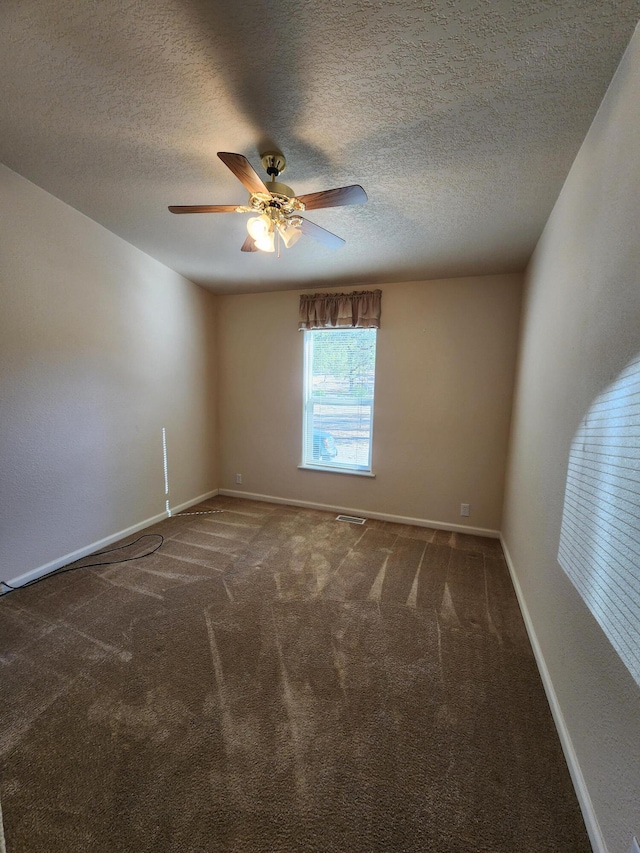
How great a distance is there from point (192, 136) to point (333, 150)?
703 millimetres

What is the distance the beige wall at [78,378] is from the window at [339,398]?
1.42m

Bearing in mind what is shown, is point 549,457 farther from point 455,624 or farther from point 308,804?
point 308,804

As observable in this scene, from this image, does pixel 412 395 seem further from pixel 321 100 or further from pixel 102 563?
pixel 102 563

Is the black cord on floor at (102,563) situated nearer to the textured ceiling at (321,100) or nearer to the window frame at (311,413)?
the window frame at (311,413)

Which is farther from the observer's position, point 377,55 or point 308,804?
point 377,55

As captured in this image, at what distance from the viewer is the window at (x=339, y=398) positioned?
349cm

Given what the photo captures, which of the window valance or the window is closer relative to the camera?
the window valance

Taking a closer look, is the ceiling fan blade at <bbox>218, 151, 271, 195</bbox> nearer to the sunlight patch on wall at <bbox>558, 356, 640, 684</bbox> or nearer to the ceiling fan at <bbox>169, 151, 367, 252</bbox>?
the ceiling fan at <bbox>169, 151, 367, 252</bbox>

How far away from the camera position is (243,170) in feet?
4.66

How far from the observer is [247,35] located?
114 cm

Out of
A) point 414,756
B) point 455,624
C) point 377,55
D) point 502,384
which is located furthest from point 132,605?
point 502,384

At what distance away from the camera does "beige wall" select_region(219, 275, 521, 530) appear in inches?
120

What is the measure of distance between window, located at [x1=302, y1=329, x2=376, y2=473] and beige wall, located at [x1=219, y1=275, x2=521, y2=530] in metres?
0.11

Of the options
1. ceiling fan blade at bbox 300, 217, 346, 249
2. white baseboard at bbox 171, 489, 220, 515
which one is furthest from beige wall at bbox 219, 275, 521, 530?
ceiling fan blade at bbox 300, 217, 346, 249
